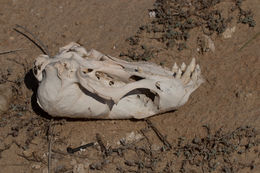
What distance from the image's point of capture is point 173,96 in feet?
12.8

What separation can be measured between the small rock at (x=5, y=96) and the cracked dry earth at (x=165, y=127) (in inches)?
0.5

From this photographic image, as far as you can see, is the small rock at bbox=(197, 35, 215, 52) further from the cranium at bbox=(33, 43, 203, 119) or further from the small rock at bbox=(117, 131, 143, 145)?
the small rock at bbox=(117, 131, 143, 145)

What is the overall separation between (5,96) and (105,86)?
1.62 m

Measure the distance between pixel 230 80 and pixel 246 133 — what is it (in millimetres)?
780

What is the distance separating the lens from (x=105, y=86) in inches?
147

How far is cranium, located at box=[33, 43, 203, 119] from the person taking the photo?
3.65 m

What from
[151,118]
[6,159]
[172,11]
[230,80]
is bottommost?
[6,159]

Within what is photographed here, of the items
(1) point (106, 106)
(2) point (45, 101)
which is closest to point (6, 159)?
(2) point (45, 101)

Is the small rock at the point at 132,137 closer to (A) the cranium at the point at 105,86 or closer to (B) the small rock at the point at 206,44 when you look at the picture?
(A) the cranium at the point at 105,86

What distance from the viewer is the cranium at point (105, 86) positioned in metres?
3.65

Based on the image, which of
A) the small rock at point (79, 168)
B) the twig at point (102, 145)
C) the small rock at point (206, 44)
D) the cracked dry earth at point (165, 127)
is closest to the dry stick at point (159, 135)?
the cracked dry earth at point (165, 127)

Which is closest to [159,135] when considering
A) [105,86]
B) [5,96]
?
[105,86]

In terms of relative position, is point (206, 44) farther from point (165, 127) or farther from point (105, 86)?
point (105, 86)

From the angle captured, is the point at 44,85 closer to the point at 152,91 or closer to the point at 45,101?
the point at 45,101
